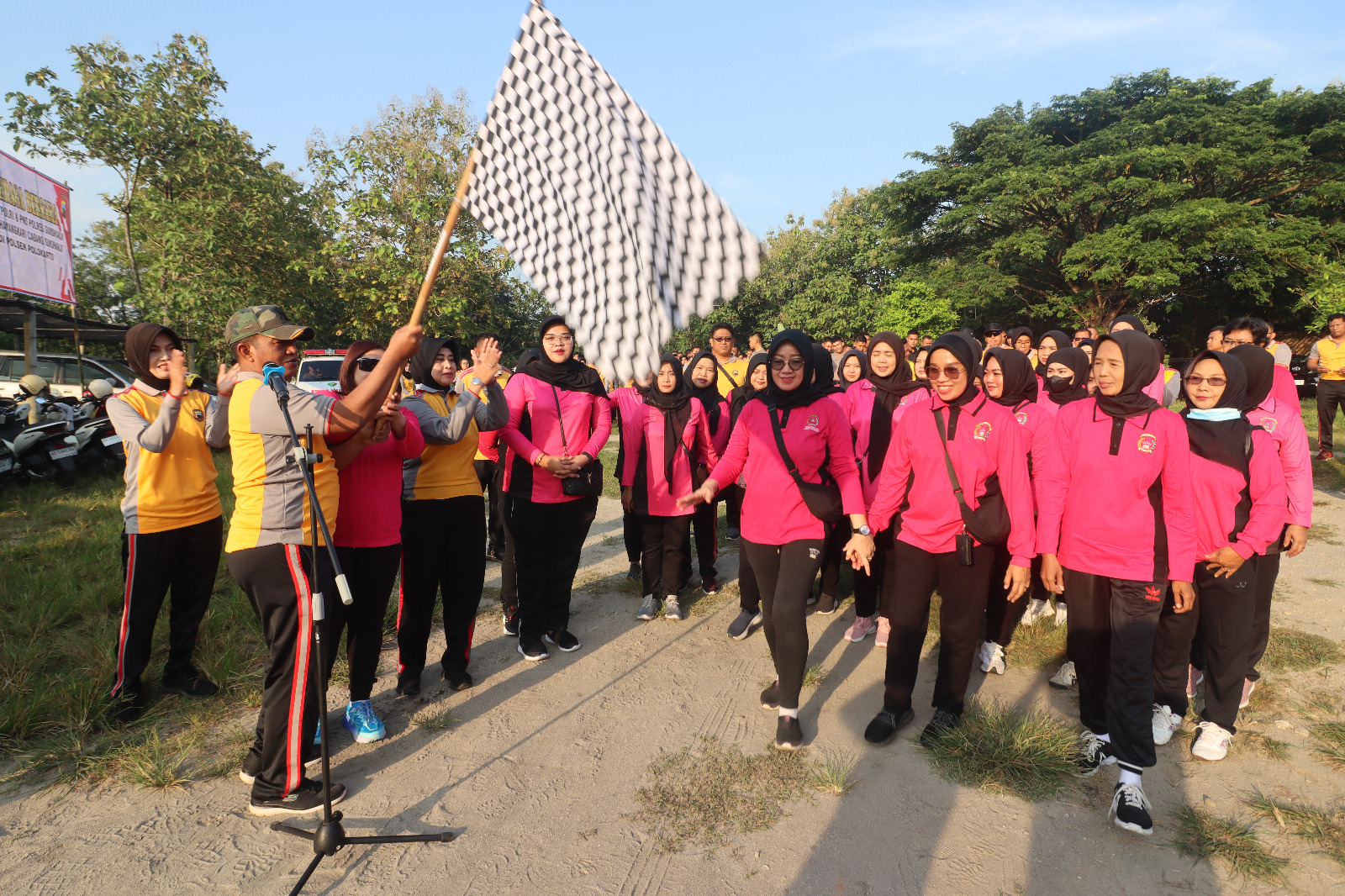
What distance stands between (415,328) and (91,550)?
5828mm

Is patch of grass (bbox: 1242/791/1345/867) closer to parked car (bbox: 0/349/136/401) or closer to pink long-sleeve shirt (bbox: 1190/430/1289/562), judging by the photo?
pink long-sleeve shirt (bbox: 1190/430/1289/562)

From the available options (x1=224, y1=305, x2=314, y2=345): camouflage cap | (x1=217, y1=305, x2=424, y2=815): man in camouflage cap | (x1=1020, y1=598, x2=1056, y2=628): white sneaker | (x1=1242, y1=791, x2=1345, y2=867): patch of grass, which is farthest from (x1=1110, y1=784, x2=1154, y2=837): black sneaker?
(x1=224, y1=305, x2=314, y2=345): camouflage cap

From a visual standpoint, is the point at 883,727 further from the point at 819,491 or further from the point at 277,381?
the point at 277,381

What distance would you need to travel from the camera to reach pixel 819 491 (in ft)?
11.3

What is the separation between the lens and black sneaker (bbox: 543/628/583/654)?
15.4 feet

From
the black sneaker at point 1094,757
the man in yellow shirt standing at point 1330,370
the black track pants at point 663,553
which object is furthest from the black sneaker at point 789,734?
the man in yellow shirt standing at point 1330,370

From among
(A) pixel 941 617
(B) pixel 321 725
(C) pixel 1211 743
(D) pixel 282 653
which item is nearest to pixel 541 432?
(D) pixel 282 653

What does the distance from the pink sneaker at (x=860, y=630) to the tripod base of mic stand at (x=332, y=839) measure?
3.04 m

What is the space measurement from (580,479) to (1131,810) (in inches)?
125

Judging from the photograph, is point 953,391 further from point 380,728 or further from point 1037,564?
point 380,728

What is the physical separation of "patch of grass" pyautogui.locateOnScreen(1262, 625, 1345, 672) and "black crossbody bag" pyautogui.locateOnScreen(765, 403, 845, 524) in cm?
290

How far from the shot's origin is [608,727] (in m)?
3.65

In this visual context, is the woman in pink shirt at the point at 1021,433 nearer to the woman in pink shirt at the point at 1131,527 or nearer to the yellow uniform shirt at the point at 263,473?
the woman in pink shirt at the point at 1131,527

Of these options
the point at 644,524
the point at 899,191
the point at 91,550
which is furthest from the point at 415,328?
the point at 899,191
